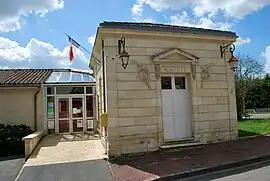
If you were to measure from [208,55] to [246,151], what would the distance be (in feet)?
14.0

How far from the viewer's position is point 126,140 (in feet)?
32.6

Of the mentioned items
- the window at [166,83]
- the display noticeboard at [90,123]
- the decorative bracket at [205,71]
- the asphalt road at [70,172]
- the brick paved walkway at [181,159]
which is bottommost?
the asphalt road at [70,172]

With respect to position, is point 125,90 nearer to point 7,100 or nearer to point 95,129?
point 95,129

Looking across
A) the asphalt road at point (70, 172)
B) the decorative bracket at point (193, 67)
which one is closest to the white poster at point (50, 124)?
the asphalt road at point (70, 172)

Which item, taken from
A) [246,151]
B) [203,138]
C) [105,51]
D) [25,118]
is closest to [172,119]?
→ [203,138]

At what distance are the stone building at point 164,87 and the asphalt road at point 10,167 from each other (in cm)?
322

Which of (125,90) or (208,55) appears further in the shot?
(208,55)

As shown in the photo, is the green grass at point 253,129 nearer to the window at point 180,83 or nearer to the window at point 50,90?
the window at point 180,83

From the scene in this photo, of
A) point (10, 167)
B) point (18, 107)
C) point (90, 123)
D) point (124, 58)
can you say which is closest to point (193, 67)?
point (124, 58)

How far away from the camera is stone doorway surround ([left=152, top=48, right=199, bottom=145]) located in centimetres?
1057

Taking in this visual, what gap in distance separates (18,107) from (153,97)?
9.59 m

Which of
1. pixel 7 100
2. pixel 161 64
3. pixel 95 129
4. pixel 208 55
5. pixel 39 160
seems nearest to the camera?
pixel 39 160

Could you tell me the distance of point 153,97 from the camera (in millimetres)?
10516

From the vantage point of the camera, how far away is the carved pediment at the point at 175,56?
10641 mm
